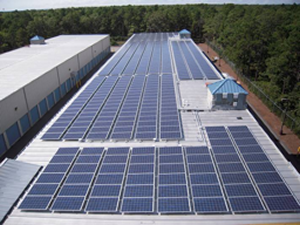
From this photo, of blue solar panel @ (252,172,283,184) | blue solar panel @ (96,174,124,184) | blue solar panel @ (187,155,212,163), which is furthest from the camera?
blue solar panel @ (187,155,212,163)

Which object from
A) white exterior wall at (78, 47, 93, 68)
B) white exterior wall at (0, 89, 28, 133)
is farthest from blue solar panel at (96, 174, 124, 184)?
white exterior wall at (78, 47, 93, 68)

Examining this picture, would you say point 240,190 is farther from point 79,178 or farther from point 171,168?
point 79,178

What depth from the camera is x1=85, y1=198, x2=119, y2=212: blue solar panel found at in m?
14.3

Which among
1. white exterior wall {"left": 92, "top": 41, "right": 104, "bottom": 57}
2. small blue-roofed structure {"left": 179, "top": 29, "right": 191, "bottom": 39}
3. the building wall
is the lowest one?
the building wall

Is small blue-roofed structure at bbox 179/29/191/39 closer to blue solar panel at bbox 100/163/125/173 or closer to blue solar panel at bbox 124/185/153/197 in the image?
blue solar panel at bbox 100/163/125/173

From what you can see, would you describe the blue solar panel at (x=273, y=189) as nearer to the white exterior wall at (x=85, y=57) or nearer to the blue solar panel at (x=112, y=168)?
the blue solar panel at (x=112, y=168)

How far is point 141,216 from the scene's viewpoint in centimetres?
1395

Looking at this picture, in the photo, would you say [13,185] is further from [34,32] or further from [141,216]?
[34,32]

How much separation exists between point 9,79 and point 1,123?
9.86 metres

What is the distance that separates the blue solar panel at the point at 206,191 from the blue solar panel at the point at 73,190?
699cm

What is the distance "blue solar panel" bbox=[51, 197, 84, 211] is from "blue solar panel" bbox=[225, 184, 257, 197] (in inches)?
360

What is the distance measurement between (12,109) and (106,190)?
20.1 metres

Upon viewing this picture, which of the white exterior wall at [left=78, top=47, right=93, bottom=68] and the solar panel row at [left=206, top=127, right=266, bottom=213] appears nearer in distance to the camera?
the solar panel row at [left=206, top=127, right=266, bottom=213]

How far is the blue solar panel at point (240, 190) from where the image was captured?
48.7ft
